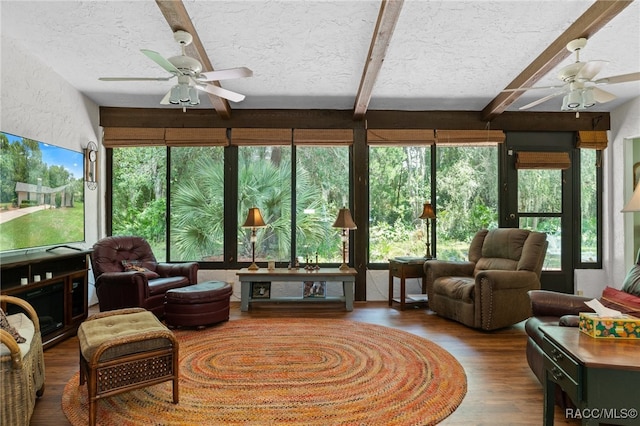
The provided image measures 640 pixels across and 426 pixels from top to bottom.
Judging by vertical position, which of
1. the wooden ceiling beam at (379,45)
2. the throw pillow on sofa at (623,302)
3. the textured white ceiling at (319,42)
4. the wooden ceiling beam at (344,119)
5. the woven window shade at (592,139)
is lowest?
the throw pillow on sofa at (623,302)

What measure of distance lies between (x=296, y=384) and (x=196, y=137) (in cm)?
370

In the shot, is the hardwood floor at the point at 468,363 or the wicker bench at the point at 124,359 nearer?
the wicker bench at the point at 124,359

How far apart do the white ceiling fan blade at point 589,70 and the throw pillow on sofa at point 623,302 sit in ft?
5.61

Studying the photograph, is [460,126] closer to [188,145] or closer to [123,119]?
[188,145]

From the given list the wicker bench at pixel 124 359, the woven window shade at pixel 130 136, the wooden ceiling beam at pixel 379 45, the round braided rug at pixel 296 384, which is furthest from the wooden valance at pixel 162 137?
the wicker bench at pixel 124 359

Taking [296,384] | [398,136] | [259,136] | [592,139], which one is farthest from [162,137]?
[592,139]

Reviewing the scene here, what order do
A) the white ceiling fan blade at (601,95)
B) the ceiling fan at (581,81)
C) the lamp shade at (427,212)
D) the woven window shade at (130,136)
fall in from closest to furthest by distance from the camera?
the ceiling fan at (581,81), the white ceiling fan blade at (601,95), the lamp shade at (427,212), the woven window shade at (130,136)

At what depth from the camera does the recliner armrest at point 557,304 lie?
2.69 metres

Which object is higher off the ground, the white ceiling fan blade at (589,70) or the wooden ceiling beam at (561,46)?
Result: the wooden ceiling beam at (561,46)

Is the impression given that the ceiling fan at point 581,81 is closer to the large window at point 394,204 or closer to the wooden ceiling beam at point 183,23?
the large window at point 394,204

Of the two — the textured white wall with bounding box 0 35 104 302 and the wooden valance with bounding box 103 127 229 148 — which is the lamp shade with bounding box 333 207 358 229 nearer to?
the wooden valance with bounding box 103 127 229 148

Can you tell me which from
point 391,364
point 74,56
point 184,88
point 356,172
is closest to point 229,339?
point 391,364

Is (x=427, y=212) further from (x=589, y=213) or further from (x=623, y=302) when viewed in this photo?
(x=623, y=302)

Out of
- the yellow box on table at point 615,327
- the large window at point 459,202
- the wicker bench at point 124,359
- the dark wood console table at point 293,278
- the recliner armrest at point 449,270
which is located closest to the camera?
the yellow box on table at point 615,327
